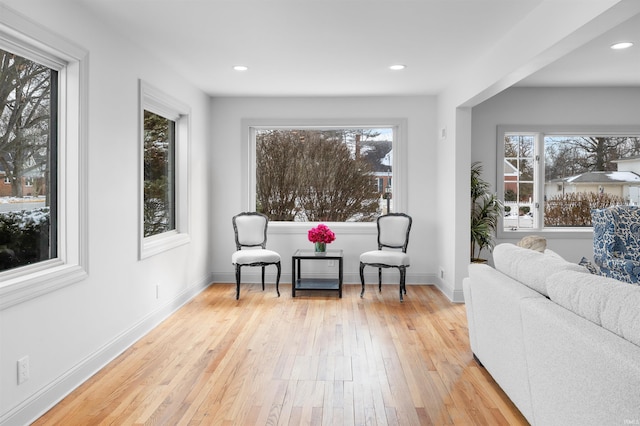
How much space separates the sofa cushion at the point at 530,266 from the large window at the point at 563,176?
317 cm

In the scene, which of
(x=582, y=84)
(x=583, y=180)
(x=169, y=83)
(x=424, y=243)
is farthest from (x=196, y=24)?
(x=583, y=180)

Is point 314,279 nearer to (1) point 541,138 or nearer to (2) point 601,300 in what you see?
(1) point 541,138

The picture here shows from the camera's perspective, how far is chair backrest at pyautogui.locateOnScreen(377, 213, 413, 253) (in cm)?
566

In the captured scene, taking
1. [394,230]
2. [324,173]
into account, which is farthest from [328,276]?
[324,173]

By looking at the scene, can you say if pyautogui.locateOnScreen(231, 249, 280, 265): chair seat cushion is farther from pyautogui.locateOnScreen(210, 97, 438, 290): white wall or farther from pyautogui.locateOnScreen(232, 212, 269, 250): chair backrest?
pyautogui.locateOnScreen(210, 97, 438, 290): white wall

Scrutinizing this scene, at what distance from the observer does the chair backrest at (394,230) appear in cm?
566

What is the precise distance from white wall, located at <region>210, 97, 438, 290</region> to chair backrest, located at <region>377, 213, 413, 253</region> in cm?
29

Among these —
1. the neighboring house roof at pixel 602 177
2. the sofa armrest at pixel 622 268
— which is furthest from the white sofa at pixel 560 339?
the neighboring house roof at pixel 602 177

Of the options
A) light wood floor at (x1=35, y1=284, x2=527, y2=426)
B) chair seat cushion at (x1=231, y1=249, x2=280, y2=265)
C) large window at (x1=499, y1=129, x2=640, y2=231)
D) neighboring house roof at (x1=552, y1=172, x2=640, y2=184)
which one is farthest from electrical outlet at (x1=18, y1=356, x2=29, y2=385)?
neighboring house roof at (x1=552, y1=172, x2=640, y2=184)

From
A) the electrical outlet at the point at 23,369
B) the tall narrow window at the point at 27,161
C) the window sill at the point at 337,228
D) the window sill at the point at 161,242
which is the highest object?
the tall narrow window at the point at 27,161

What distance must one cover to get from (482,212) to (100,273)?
4.14 metres

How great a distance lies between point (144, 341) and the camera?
3.73m

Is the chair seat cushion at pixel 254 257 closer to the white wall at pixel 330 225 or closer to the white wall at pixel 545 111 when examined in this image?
the white wall at pixel 330 225

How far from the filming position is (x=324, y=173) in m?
6.25
